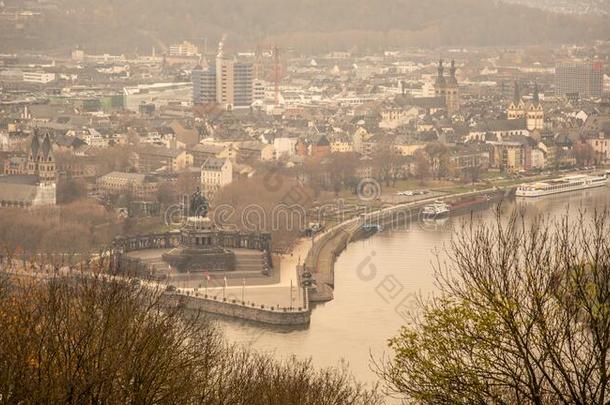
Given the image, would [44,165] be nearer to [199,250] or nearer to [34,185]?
[34,185]

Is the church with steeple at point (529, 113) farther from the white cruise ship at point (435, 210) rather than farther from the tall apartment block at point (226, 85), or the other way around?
the white cruise ship at point (435, 210)

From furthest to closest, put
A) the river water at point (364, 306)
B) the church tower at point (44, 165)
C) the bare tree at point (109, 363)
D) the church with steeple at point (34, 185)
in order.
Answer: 1. the church tower at point (44, 165)
2. the church with steeple at point (34, 185)
3. the river water at point (364, 306)
4. the bare tree at point (109, 363)

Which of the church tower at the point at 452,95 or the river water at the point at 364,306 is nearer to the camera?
the river water at the point at 364,306

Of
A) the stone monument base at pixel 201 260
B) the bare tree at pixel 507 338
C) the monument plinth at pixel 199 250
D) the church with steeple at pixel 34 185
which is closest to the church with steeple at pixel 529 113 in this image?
the church with steeple at pixel 34 185

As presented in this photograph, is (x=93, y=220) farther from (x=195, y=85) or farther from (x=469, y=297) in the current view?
(x=195, y=85)

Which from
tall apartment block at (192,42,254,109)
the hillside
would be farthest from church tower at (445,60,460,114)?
the hillside
